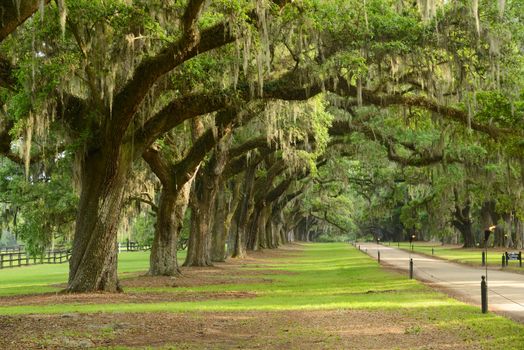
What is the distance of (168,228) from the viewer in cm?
2431

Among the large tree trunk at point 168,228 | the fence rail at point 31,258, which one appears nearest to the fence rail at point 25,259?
the fence rail at point 31,258

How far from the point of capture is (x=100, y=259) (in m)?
16.6

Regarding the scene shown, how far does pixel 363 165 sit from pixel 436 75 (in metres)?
24.3

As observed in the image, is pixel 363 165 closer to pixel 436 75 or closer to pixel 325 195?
pixel 325 195

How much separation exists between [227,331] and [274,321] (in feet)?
5.14

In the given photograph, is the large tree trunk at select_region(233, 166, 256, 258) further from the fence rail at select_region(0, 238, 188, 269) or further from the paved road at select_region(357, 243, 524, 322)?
the paved road at select_region(357, 243, 524, 322)

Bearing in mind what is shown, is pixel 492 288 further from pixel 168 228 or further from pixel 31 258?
pixel 31 258

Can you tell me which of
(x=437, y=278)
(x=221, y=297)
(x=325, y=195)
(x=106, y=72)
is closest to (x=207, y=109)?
(x=106, y=72)

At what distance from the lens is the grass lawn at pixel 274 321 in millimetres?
9859

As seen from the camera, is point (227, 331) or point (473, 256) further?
point (473, 256)

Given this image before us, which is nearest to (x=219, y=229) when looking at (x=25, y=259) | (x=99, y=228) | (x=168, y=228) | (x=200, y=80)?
(x=168, y=228)

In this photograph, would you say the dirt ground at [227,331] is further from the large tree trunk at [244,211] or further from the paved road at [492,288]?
the large tree trunk at [244,211]

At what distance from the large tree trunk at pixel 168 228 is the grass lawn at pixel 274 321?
18.0ft

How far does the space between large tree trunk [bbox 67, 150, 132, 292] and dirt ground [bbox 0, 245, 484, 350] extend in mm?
4125
